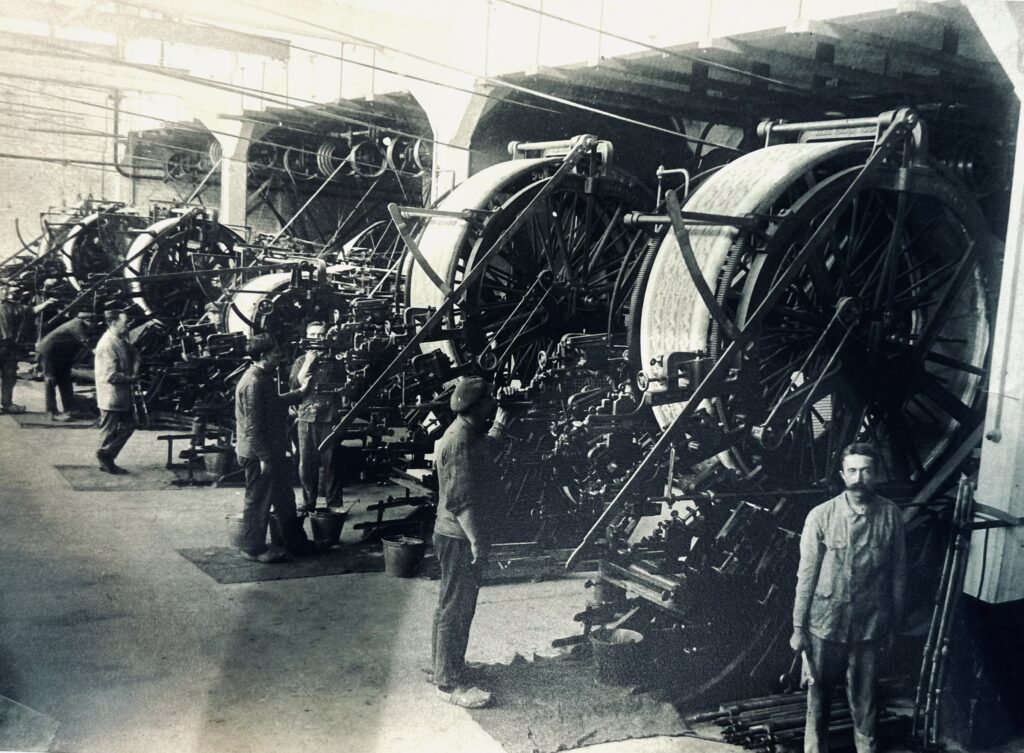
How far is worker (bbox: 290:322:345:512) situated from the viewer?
7.84 m

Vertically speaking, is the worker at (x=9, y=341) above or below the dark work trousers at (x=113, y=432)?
above

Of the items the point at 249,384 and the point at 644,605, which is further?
the point at 249,384

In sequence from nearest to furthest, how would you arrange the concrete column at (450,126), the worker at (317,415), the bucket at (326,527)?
1. the bucket at (326,527)
2. the worker at (317,415)
3. the concrete column at (450,126)

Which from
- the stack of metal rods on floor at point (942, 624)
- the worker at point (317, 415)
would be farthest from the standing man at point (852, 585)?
the worker at point (317, 415)

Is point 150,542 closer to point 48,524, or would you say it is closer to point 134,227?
point 48,524

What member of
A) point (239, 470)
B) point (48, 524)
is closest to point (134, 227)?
point (239, 470)

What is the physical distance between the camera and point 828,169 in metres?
5.88

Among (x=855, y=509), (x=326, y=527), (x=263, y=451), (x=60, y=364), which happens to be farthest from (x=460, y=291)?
(x=60, y=364)

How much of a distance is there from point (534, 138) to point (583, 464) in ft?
13.7

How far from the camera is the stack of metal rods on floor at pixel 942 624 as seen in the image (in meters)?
4.66

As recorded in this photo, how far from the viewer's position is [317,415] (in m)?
8.11

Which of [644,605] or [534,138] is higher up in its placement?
[534,138]

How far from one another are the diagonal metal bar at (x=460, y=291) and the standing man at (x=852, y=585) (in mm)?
2871

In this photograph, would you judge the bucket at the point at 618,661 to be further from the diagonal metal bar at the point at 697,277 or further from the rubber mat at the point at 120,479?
the rubber mat at the point at 120,479
